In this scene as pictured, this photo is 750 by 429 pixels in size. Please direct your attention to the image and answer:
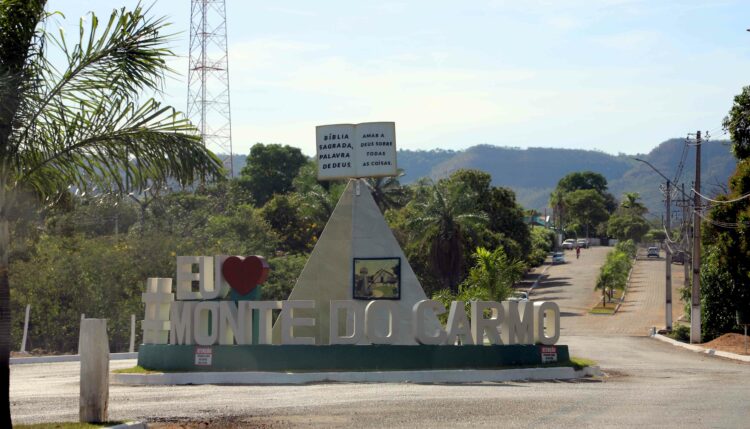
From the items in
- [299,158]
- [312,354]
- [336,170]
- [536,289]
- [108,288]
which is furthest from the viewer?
[299,158]

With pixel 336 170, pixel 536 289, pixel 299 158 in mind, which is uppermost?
pixel 299 158

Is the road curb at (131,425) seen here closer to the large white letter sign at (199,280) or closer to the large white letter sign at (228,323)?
the large white letter sign at (228,323)

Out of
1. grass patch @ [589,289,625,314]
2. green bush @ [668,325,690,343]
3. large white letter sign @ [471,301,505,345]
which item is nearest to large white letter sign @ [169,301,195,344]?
large white letter sign @ [471,301,505,345]

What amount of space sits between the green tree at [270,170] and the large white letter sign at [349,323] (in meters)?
92.9

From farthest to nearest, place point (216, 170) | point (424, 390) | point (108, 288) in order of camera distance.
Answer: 1. point (108, 288)
2. point (424, 390)
3. point (216, 170)

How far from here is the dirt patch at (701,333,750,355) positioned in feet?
152

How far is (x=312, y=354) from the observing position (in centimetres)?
2984

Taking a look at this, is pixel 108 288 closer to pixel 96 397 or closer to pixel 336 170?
pixel 336 170

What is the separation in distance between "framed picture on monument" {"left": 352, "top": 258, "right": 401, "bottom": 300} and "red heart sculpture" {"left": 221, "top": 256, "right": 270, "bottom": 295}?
3177 millimetres

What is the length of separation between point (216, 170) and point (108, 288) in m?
37.2

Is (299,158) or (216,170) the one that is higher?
(299,158)

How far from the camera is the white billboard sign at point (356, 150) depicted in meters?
34.5

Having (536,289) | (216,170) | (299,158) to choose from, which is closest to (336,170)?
(216,170)

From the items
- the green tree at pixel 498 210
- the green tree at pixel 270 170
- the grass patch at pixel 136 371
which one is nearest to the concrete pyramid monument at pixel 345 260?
the grass patch at pixel 136 371
